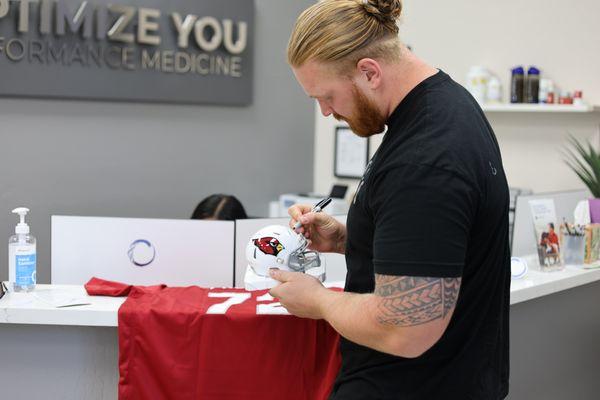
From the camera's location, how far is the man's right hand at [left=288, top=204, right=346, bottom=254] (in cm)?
174

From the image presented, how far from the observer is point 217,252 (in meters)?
2.46

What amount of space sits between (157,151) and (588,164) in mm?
2404

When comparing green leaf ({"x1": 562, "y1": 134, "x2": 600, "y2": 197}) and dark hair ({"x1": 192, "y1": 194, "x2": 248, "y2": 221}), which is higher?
green leaf ({"x1": 562, "y1": 134, "x2": 600, "y2": 197})

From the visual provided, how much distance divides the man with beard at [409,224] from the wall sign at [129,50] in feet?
10.0

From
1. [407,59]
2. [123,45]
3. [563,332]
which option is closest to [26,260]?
[407,59]

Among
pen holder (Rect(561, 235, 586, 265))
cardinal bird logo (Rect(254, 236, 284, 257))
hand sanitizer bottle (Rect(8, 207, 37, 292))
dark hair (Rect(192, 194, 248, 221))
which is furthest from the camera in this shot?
dark hair (Rect(192, 194, 248, 221))

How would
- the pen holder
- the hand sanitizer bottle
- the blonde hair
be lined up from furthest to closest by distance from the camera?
the pen holder < the hand sanitizer bottle < the blonde hair

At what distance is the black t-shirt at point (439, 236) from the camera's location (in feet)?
3.70

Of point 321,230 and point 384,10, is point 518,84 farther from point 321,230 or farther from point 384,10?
point 384,10

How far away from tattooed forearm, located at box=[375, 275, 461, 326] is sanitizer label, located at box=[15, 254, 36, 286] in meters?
1.21

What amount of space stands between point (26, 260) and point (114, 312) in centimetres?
39

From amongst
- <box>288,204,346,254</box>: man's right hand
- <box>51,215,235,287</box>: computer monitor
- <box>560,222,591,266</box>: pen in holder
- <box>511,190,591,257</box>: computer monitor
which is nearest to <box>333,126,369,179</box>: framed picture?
<box>511,190,591,257</box>: computer monitor

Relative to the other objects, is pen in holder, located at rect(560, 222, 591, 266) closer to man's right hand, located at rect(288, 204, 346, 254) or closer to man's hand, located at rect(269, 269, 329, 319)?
man's right hand, located at rect(288, 204, 346, 254)

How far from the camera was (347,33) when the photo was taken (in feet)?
4.06
